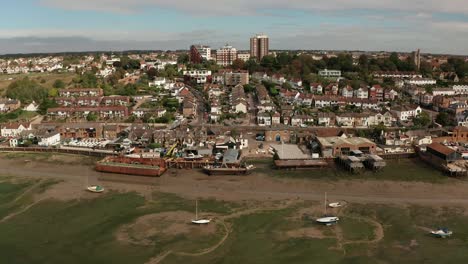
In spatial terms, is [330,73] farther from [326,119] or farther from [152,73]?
[326,119]

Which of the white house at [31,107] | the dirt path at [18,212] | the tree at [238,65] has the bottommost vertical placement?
the dirt path at [18,212]

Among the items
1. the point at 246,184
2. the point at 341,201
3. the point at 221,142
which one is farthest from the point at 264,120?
the point at 341,201

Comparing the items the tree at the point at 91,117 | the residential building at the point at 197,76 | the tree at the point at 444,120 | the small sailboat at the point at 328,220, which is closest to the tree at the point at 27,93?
the tree at the point at 91,117

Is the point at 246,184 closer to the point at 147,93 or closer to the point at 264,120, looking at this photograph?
the point at 264,120

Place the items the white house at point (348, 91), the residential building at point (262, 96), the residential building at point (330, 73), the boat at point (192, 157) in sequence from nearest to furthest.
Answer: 1. the boat at point (192, 157)
2. the residential building at point (262, 96)
3. the white house at point (348, 91)
4. the residential building at point (330, 73)

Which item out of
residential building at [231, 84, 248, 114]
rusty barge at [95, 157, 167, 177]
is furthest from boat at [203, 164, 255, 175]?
residential building at [231, 84, 248, 114]

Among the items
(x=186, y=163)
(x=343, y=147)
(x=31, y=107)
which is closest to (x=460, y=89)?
(x=343, y=147)

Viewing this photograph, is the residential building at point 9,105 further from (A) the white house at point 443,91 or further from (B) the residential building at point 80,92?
Answer: (A) the white house at point 443,91
